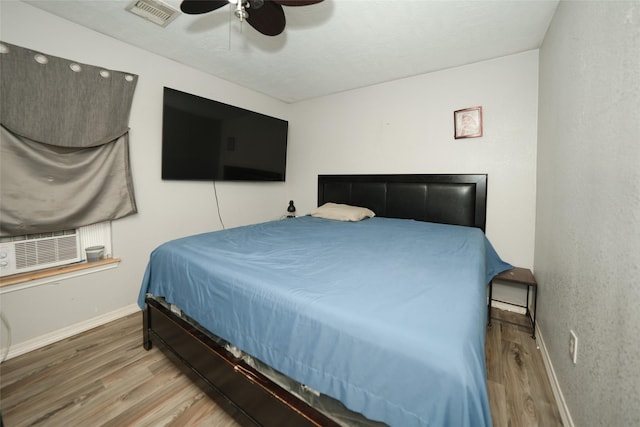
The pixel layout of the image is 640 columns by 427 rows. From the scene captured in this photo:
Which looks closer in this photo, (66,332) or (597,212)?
(597,212)

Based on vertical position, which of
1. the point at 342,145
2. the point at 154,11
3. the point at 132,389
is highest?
the point at 154,11

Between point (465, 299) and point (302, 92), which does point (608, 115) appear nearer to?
point (465, 299)

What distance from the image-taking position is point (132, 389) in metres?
1.51

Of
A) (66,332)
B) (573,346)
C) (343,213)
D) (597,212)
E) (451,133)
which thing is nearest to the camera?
(597,212)

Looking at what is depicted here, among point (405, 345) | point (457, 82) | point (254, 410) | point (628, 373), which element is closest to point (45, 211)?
point (254, 410)

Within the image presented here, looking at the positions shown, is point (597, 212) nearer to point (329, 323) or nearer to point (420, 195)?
point (329, 323)

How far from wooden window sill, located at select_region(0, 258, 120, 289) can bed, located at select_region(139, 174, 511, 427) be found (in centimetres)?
83

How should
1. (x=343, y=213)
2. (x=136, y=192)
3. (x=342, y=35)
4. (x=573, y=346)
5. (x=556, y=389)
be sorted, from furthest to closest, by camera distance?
(x=343, y=213) → (x=136, y=192) → (x=342, y=35) → (x=556, y=389) → (x=573, y=346)

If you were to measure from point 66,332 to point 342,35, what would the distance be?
3359mm

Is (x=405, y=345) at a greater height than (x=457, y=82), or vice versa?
(x=457, y=82)

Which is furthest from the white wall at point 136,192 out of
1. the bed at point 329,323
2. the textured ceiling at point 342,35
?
the bed at point 329,323

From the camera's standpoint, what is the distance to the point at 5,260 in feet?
5.92

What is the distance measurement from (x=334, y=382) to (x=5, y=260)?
2519 mm

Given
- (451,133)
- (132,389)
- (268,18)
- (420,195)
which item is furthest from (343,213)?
(132,389)
